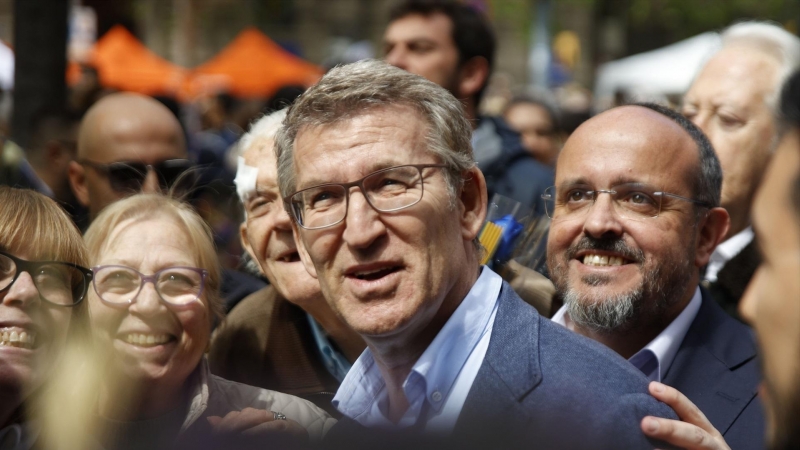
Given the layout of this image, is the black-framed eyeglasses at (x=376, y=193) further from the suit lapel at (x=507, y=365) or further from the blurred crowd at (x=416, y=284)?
the suit lapel at (x=507, y=365)

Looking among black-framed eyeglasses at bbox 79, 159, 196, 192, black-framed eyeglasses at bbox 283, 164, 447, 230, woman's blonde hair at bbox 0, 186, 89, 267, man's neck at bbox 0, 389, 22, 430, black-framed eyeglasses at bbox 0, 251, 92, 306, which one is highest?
black-framed eyeglasses at bbox 283, 164, 447, 230

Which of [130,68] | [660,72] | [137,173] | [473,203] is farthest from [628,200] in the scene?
[660,72]

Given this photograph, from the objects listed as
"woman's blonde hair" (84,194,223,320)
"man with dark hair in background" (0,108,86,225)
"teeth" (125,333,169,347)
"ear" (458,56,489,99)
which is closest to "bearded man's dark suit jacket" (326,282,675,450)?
"teeth" (125,333,169,347)

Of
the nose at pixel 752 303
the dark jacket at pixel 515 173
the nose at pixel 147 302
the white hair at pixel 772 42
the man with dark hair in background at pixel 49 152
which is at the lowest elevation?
the man with dark hair in background at pixel 49 152

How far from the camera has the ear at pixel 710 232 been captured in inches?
131

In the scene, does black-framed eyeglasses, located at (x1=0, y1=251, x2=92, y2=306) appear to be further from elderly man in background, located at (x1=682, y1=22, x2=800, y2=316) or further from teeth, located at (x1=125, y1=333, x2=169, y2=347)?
elderly man in background, located at (x1=682, y1=22, x2=800, y2=316)

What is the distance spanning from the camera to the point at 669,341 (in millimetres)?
3215

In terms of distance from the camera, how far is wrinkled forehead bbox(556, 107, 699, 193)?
3.23 m

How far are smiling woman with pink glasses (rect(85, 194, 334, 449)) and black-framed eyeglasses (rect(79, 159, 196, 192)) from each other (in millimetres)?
1282

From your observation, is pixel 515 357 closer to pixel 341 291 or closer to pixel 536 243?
pixel 341 291

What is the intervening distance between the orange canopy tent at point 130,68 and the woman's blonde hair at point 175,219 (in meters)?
15.3

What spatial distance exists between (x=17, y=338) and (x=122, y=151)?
2249 mm

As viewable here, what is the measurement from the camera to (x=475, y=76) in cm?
573

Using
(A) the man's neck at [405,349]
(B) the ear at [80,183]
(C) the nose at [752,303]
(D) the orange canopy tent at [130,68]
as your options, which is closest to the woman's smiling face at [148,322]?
(A) the man's neck at [405,349]
